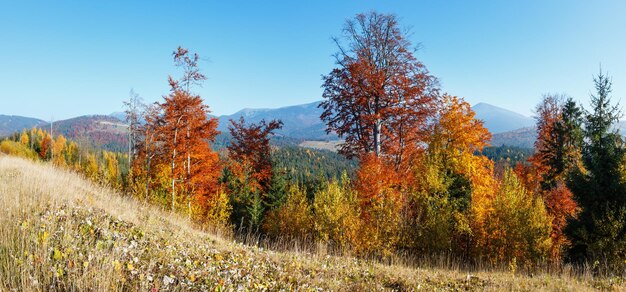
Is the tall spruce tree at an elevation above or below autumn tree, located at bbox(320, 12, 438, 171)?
below

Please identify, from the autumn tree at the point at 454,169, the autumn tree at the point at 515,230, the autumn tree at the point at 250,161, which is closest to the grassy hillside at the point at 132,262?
the autumn tree at the point at 454,169

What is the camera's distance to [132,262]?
5039 millimetres

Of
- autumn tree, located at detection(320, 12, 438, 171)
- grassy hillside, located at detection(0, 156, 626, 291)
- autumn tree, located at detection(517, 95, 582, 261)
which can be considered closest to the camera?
grassy hillside, located at detection(0, 156, 626, 291)

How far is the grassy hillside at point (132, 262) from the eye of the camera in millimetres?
4157

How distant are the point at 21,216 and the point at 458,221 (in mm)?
18954

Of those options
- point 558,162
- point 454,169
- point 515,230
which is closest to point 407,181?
point 454,169

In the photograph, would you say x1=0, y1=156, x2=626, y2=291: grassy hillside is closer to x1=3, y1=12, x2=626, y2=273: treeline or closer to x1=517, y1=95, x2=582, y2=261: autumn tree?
x1=3, y1=12, x2=626, y2=273: treeline

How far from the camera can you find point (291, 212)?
23.7 meters

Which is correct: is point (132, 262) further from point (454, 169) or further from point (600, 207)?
point (600, 207)

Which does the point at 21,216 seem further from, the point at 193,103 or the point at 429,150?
the point at 429,150

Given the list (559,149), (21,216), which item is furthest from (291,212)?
(559,149)

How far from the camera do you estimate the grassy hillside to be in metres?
4.16

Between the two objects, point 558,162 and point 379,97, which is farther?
point 558,162

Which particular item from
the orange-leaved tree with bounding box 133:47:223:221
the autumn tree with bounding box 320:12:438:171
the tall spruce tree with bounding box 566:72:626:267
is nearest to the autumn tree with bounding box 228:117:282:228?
the orange-leaved tree with bounding box 133:47:223:221
